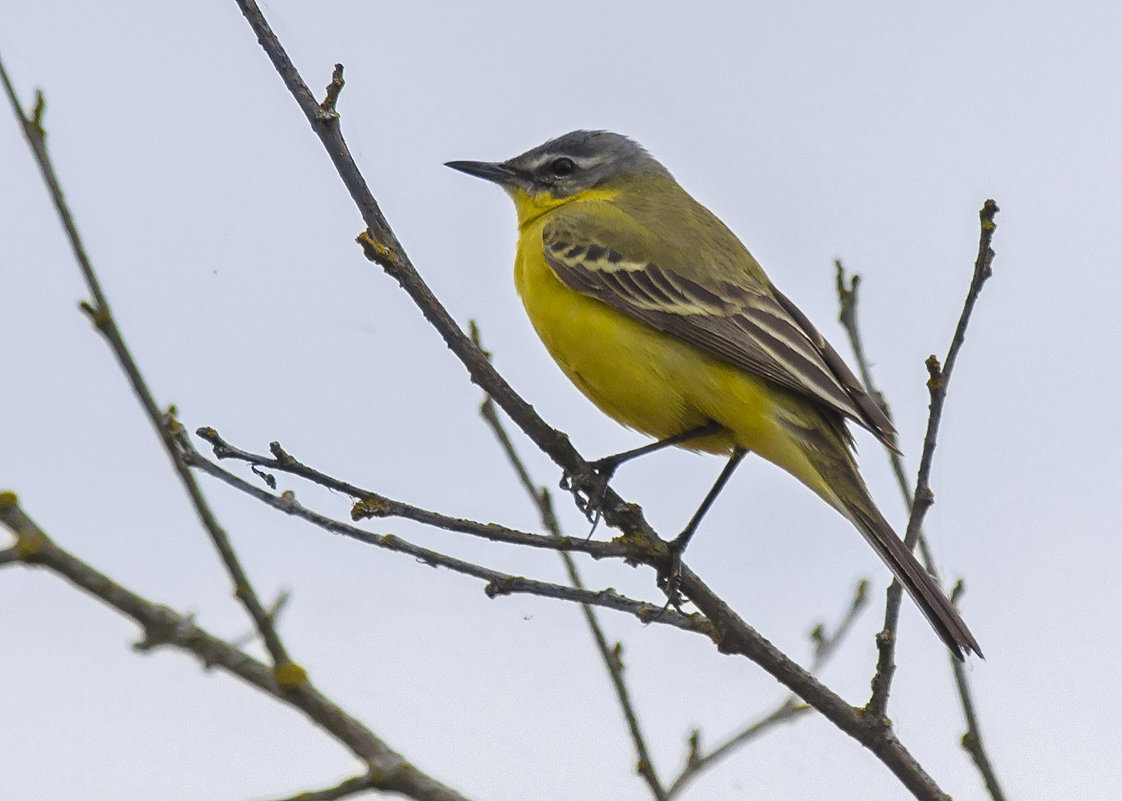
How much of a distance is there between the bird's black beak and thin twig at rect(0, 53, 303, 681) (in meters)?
4.48

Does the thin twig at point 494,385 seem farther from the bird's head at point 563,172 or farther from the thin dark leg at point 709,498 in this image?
the bird's head at point 563,172

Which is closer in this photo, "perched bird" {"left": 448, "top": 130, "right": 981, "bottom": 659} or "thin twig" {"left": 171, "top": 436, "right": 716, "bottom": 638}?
"thin twig" {"left": 171, "top": 436, "right": 716, "bottom": 638}

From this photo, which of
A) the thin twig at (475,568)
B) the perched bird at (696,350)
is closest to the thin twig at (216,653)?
the thin twig at (475,568)

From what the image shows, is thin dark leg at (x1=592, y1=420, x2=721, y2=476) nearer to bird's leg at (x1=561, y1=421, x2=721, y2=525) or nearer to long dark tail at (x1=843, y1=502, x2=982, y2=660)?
bird's leg at (x1=561, y1=421, x2=721, y2=525)

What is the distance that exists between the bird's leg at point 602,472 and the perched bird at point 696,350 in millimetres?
19

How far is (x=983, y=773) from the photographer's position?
4867 mm

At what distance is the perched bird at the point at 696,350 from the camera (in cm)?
649

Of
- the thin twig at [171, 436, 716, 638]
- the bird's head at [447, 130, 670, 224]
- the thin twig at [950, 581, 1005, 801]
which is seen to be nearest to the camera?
the thin twig at [171, 436, 716, 638]

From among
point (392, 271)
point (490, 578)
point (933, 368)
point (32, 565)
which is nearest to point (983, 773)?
point (933, 368)

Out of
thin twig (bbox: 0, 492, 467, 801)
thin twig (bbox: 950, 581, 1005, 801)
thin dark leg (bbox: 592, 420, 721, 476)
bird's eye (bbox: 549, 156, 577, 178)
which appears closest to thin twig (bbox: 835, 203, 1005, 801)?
thin twig (bbox: 950, 581, 1005, 801)

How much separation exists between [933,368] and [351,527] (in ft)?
7.65

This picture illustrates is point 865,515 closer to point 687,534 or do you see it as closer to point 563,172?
point 687,534

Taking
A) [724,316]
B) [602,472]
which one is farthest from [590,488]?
[724,316]

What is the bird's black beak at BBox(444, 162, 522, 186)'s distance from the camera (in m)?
8.77
